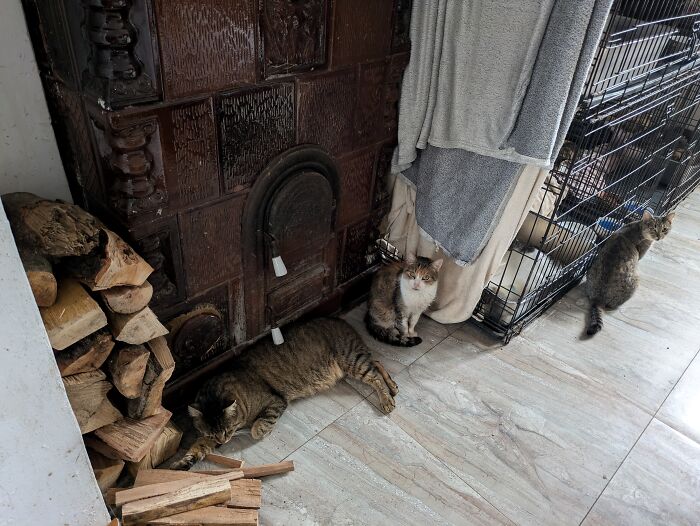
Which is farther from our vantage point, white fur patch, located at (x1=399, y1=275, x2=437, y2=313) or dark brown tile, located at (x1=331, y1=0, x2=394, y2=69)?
white fur patch, located at (x1=399, y1=275, x2=437, y2=313)

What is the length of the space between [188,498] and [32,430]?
48 centimetres

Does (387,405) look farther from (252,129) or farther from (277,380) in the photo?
(252,129)

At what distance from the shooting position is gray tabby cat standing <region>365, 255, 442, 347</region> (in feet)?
6.18

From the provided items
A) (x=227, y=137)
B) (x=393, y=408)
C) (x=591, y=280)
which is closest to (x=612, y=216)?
(x=591, y=280)

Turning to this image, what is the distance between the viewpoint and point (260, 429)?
1.62 meters

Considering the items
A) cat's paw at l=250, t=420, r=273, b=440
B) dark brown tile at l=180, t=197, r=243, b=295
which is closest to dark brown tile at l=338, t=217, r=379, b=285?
dark brown tile at l=180, t=197, r=243, b=295

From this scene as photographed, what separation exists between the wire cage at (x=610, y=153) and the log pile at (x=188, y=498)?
1.20 meters

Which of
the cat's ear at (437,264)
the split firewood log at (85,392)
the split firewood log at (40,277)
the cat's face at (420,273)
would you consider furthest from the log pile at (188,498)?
the cat's ear at (437,264)

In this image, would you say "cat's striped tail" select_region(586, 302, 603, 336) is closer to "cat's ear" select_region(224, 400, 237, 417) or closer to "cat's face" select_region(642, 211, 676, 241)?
"cat's face" select_region(642, 211, 676, 241)

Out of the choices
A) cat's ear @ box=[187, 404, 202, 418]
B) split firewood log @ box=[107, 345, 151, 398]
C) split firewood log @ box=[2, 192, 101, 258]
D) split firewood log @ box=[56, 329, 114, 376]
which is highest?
split firewood log @ box=[2, 192, 101, 258]

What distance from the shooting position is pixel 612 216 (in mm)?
2480

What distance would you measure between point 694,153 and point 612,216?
845 mm

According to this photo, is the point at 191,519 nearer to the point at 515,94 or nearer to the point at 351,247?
the point at 351,247

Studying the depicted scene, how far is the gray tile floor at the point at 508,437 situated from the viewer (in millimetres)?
1504
